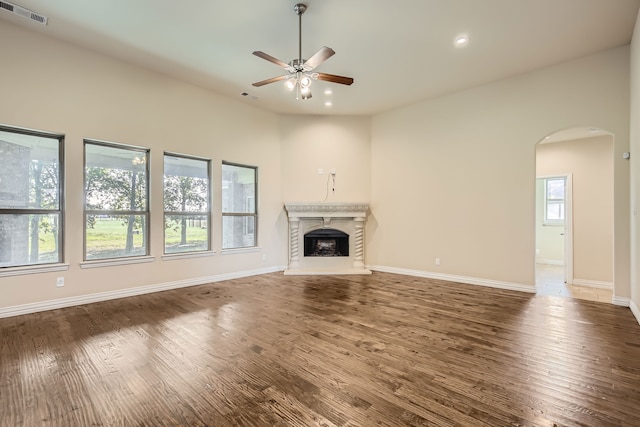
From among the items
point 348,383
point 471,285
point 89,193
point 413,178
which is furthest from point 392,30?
point 89,193

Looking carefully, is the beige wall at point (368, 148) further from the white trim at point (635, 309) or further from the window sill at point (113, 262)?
the white trim at point (635, 309)

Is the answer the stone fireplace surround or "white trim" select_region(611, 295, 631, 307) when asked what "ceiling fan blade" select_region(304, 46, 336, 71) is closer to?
the stone fireplace surround

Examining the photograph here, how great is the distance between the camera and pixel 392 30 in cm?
363

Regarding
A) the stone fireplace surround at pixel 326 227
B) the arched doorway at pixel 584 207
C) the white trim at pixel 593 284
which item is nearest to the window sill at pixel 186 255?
the stone fireplace surround at pixel 326 227

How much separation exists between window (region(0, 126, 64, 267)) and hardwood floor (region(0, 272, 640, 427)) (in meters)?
0.81

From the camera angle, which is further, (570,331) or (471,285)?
(471,285)

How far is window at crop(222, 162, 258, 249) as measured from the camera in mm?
5799

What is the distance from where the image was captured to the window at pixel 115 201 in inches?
165

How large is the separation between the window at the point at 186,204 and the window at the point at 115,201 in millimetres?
354

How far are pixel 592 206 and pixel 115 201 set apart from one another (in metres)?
8.21

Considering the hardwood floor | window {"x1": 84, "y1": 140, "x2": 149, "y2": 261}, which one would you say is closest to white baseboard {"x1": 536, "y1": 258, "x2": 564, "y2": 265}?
the hardwood floor

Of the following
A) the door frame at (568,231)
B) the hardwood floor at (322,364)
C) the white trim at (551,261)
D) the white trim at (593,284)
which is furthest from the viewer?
the white trim at (551,261)

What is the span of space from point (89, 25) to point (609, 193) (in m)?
8.46

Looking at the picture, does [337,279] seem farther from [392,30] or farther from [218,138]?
[392,30]
